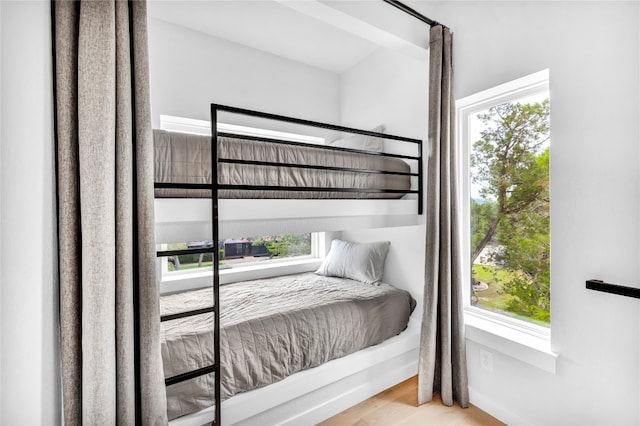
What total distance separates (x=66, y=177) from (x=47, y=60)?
354 millimetres

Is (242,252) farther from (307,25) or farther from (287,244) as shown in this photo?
(307,25)

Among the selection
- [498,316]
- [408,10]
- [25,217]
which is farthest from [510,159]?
[25,217]

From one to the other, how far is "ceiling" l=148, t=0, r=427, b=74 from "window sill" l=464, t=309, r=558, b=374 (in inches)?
75.8

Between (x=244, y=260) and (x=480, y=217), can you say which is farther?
(x=244, y=260)

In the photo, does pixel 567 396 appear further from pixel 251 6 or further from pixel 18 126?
pixel 251 6

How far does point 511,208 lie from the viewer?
1.99m

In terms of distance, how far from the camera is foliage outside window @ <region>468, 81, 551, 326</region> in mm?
1835

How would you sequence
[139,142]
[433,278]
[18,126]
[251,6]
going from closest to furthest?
[18,126] < [139,142] < [433,278] < [251,6]

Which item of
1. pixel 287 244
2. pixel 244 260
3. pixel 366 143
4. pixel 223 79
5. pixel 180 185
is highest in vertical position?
pixel 223 79

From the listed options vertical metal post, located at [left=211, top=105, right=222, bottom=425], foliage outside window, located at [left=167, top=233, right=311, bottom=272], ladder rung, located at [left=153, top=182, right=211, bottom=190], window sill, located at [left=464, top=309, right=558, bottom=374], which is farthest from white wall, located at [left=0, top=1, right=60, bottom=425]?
window sill, located at [left=464, top=309, right=558, bottom=374]

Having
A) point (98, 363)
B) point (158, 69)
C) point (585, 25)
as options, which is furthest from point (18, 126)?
point (585, 25)

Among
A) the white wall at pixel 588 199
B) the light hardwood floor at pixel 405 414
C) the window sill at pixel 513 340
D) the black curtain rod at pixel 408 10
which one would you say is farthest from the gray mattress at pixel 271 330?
the black curtain rod at pixel 408 10

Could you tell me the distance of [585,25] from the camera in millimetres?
1512

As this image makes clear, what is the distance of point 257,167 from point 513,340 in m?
1.74
